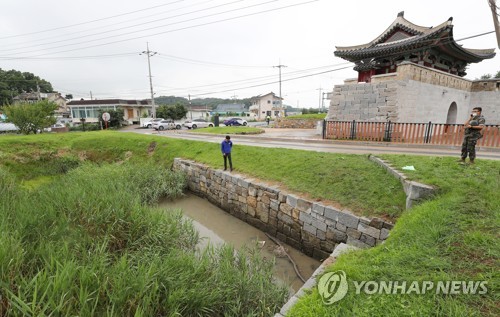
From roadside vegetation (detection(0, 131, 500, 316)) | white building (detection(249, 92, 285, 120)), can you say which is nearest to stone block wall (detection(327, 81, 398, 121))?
roadside vegetation (detection(0, 131, 500, 316))

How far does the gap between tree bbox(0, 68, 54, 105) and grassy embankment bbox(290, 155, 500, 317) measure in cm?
7000

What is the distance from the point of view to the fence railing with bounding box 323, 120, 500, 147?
10.6 m

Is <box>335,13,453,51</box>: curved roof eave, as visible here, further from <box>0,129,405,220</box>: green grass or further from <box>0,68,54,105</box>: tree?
<box>0,68,54,105</box>: tree

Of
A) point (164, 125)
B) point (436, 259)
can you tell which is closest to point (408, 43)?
point (436, 259)

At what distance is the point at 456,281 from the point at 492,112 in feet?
81.8

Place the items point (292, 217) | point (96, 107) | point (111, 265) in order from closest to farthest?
point (111, 265), point (292, 217), point (96, 107)

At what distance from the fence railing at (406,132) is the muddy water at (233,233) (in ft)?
31.3

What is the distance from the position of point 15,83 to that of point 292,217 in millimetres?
76926

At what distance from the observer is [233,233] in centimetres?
767

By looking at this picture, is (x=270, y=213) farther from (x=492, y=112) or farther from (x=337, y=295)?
(x=492, y=112)

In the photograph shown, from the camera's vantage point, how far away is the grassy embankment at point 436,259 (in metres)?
2.35

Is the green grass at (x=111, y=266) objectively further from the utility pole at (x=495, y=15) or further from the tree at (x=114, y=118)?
the tree at (x=114, y=118)

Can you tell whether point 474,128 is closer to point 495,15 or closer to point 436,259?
point 495,15

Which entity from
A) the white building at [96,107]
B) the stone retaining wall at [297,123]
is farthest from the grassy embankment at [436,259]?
the white building at [96,107]
